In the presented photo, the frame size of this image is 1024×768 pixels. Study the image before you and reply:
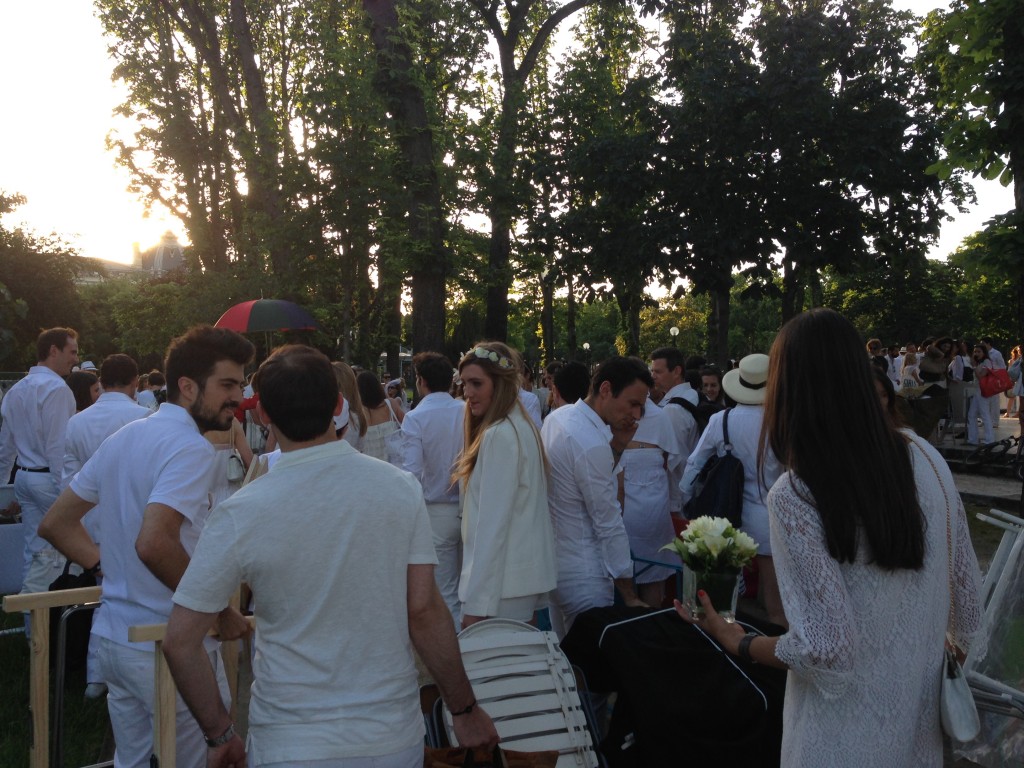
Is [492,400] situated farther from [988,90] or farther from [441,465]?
[988,90]

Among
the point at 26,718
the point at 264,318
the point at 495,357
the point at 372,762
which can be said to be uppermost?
the point at 264,318

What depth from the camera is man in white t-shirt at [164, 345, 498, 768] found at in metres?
2.38

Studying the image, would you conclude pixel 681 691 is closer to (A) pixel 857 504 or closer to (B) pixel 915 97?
(A) pixel 857 504

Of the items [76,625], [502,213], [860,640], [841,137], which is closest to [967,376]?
[841,137]

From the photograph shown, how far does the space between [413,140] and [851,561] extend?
486 inches

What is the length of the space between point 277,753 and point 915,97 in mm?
16216

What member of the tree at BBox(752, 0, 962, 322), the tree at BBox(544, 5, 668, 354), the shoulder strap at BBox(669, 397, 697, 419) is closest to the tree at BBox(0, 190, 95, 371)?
the tree at BBox(544, 5, 668, 354)

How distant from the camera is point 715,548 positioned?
324 cm

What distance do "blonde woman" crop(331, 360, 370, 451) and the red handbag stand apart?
13270mm

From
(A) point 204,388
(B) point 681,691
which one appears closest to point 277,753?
(A) point 204,388

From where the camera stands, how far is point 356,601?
248cm

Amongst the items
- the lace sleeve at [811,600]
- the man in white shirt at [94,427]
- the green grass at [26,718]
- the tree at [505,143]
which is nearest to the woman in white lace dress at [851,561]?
the lace sleeve at [811,600]

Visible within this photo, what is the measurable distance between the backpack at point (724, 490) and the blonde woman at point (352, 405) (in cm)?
271

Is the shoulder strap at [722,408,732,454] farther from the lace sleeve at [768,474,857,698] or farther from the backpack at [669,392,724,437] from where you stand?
the lace sleeve at [768,474,857,698]
